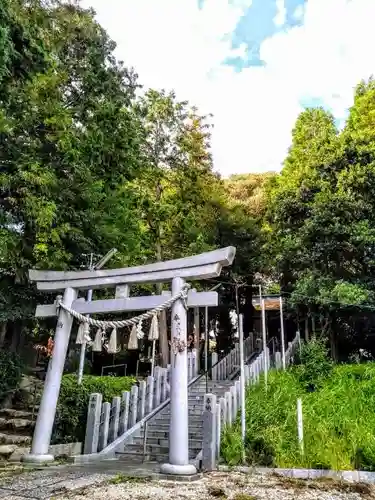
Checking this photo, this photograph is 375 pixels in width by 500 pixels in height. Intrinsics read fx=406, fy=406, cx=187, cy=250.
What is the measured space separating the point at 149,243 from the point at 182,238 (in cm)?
183

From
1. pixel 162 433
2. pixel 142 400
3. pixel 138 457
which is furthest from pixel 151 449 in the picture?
pixel 142 400

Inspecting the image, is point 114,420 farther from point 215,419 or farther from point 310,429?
point 310,429

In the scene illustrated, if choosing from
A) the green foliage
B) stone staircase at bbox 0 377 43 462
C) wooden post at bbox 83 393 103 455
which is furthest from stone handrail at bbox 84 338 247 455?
the green foliage

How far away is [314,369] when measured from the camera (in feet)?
39.5

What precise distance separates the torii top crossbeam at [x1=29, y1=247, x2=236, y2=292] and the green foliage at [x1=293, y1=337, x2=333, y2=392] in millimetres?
6708

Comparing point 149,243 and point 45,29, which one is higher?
point 45,29

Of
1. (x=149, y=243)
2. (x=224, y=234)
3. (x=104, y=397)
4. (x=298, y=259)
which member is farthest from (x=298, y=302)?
(x=104, y=397)

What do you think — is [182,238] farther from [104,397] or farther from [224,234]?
[104,397]

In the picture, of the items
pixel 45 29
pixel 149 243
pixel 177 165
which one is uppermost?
pixel 177 165

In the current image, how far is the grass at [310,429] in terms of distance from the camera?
6.09 metres

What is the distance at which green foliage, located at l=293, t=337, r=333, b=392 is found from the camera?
11.7 meters

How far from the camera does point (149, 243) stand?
17.3 m

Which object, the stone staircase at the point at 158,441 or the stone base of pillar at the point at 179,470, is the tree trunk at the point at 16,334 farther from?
the stone base of pillar at the point at 179,470

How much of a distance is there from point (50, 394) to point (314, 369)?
7.92 metres
